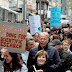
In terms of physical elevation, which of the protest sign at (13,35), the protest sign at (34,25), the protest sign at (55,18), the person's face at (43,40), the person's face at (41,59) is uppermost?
the protest sign at (13,35)

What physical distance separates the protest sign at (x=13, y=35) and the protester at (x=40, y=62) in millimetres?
355

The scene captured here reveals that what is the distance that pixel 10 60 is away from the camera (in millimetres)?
6094

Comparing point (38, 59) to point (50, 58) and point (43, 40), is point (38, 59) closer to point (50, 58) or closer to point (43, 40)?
point (50, 58)

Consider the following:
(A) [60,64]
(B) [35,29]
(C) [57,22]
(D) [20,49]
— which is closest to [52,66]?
(A) [60,64]

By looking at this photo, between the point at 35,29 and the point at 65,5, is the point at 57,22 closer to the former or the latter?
the point at 35,29

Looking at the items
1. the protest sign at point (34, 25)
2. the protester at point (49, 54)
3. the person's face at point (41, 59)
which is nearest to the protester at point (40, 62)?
the person's face at point (41, 59)

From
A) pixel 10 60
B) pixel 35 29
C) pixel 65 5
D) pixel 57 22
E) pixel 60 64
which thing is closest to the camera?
pixel 10 60

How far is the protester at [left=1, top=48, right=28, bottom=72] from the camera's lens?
604cm

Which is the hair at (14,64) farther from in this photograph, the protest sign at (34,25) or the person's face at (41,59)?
the protest sign at (34,25)

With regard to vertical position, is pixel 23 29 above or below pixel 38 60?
above

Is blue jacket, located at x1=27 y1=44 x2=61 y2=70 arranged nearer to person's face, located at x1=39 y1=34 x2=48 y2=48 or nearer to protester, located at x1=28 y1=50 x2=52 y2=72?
person's face, located at x1=39 y1=34 x2=48 y2=48

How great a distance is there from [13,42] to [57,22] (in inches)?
609

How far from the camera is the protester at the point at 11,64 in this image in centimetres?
604

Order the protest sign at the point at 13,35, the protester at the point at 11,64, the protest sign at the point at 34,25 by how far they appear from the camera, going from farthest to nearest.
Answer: the protest sign at the point at 34,25, the protest sign at the point at 13,35, the protester at the point at 11,64
